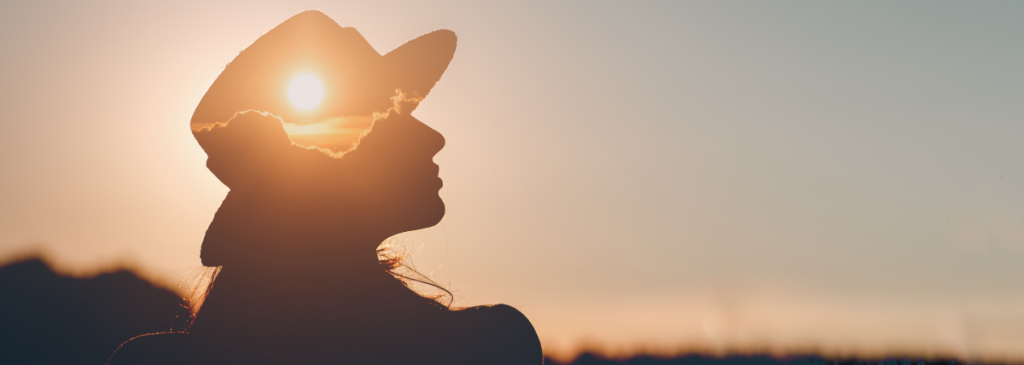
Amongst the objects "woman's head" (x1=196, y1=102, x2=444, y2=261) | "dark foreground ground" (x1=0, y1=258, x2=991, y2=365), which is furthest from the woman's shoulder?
"dark foreground ground" (x1=0, y1=258, x2=991, y2=365)

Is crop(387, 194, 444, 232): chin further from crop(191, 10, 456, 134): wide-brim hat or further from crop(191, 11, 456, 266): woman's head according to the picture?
crop(191, 10, 456, 134): wide-brim hat

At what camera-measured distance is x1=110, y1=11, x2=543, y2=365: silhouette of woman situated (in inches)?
154

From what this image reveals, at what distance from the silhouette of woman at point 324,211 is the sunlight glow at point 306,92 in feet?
0.15

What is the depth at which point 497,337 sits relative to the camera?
4031 millimetres

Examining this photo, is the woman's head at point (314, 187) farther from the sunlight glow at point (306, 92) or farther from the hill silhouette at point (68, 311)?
the hill silhouette at point (68, 311)

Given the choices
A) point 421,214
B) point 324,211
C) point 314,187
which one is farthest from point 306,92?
point 421,214

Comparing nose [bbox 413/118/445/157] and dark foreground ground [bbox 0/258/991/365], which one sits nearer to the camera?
nose [bbox 413/118/445/157]

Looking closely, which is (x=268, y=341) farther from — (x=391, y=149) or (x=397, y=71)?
(x=397, y=71)

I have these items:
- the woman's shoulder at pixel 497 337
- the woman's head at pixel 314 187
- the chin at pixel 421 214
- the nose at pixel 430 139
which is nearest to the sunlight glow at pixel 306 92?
the woman's head at pixel 314 187

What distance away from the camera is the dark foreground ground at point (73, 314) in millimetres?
17422

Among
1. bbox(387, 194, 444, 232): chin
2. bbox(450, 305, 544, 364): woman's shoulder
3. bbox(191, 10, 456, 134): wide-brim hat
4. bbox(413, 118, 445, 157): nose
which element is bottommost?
bbox(450, 305, 544, 364): woman's shoulder

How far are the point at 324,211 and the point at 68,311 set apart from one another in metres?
20.3

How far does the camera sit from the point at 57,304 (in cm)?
1972

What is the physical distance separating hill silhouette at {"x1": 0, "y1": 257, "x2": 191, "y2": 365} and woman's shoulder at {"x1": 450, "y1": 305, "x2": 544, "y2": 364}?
15.3 meters
